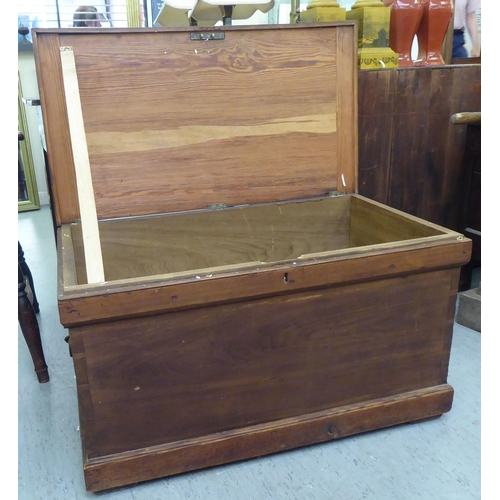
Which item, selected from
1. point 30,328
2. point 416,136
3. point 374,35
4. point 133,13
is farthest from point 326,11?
point 133,13

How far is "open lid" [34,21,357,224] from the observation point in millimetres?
1384

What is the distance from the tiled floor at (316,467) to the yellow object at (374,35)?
1113 mm

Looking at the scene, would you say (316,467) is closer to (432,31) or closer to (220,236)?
(220,236)

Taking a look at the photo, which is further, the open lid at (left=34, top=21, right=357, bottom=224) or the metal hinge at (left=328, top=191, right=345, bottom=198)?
the metal hinge at (left=328, top=191, right=345, bottom=198)

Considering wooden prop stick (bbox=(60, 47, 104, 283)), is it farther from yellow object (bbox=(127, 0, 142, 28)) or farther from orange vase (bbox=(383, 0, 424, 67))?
yellow object (bbox=(127, 0, 142, 28))

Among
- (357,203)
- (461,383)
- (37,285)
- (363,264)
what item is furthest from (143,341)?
(37,285)

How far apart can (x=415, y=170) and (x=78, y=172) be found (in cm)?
131

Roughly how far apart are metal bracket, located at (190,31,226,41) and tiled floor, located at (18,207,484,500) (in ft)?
3.61

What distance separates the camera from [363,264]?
113cm

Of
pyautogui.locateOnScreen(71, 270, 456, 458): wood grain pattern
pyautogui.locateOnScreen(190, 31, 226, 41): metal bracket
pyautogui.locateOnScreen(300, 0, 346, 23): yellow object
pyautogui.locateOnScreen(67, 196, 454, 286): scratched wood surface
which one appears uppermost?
pyautogui.locateOnScreen(300, 0, 346, 23): yellow object

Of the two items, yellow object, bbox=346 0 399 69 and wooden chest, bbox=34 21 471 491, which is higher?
yellow object, bbox=346 0 399 69

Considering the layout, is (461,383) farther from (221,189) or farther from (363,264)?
(221,189)

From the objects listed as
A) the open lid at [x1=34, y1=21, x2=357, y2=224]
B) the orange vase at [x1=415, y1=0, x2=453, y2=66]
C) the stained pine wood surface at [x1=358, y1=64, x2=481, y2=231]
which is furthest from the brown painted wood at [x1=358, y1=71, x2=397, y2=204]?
the orange vase at [x1=415, y1=0, x2=453, y2=66]
